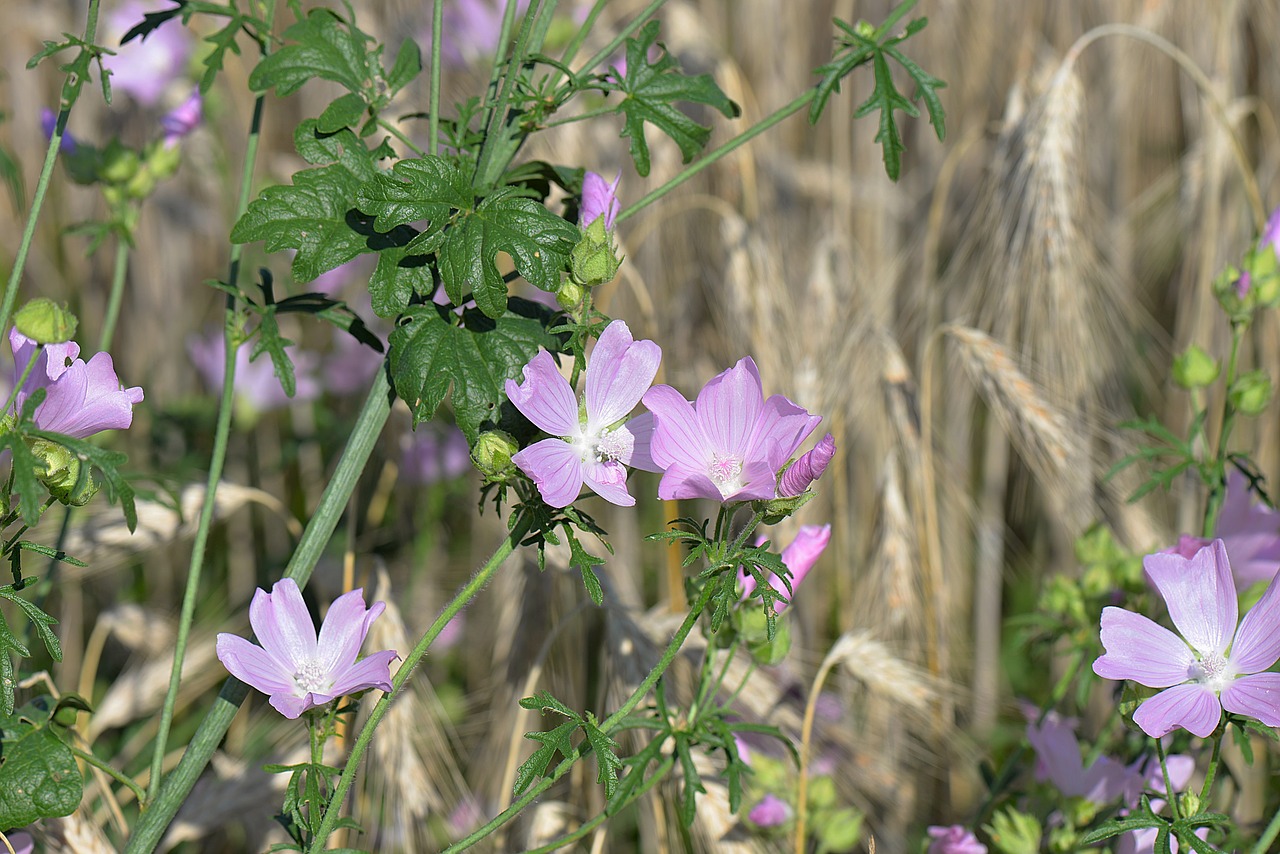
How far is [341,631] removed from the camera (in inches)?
39.4

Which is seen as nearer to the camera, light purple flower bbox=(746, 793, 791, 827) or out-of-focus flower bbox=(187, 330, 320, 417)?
light purple flower bbox=(746, 793, 791, 827)

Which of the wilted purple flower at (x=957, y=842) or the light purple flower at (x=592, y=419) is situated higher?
the light purple flower at (x=592, y=419)

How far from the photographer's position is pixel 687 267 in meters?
2.22

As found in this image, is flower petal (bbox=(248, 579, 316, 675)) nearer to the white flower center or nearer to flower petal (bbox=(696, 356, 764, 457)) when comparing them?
the white flower center

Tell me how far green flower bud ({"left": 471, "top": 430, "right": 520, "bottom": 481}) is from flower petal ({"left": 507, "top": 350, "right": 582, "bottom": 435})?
29 mm

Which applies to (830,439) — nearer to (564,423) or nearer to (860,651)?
(564,423)

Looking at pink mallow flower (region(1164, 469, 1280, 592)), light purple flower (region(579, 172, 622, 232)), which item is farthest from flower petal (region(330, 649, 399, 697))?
pink mallow flower (region(1164, 469, 1280, 592))

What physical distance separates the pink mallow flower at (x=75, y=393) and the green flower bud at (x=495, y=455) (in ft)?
0.97

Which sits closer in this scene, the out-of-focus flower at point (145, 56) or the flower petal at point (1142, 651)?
the flower petal at point (1142, 651)

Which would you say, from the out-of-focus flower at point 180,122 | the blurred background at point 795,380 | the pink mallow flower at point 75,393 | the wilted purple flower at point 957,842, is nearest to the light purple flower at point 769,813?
the blurred background at point 795,380

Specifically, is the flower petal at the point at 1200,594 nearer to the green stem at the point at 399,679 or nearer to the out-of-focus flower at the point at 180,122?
the green stem at the point at 399,679

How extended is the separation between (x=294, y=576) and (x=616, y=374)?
35 centimetres

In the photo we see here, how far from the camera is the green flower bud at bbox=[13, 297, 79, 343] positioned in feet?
2.91

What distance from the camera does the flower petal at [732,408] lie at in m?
0.94
